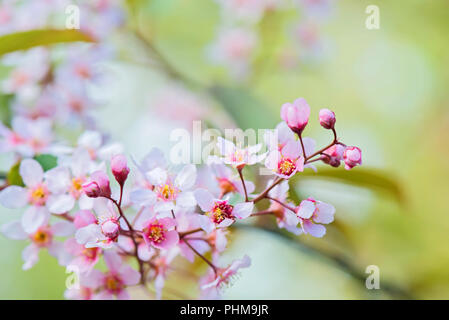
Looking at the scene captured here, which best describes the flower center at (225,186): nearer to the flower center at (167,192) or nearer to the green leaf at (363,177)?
the flower center at (167,192)

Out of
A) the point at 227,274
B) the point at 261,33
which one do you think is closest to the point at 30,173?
the point at 227,274

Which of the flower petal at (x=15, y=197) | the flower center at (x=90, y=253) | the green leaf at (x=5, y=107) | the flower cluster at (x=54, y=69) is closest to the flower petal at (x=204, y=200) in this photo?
the flower center at (x=90, y=253)

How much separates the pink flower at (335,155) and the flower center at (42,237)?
0.47 m

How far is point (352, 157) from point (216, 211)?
0.63ft

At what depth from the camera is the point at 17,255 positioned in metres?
1.99

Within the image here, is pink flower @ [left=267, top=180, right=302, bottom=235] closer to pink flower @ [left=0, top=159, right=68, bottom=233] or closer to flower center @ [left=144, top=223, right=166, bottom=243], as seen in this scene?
flower center @ [left=144, top=223, right=166, bottom=243]

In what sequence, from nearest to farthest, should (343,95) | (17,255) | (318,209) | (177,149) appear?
(318,209) < (177,149) < (17,255) < (343,95)

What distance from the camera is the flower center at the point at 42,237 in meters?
0.84

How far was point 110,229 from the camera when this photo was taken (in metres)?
0.67

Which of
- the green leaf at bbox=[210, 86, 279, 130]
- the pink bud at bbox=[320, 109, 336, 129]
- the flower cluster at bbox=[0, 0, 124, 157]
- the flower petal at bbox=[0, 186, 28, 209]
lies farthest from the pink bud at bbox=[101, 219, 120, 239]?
the green leaf at bbox=[210, 86, 279, 130]

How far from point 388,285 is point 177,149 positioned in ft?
2.15

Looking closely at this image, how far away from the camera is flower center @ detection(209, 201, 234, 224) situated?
26.8 inches
